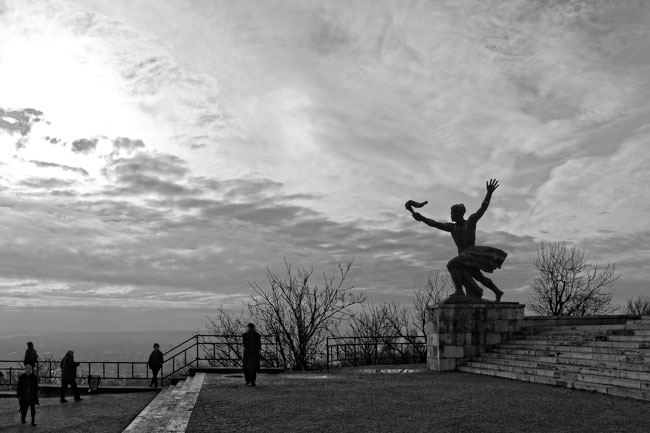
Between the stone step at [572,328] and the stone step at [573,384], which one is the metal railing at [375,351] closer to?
the stone step at [572,328]

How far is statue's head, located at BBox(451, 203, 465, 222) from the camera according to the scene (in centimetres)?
2088

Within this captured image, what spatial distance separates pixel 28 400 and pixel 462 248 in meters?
13.3

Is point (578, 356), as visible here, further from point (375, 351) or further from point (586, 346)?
point (375, 351)

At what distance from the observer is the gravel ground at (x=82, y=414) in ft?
40.7

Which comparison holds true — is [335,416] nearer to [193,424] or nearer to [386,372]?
[193,424]

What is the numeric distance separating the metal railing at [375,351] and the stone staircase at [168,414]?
892 centimetres

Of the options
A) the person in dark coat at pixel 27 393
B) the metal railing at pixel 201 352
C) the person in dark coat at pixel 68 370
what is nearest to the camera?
the person in dark coat at pixel 27 393

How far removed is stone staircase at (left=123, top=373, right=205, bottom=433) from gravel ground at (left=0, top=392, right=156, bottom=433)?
53 centimetres

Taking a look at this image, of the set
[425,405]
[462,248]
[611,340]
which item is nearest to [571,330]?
[611,340]

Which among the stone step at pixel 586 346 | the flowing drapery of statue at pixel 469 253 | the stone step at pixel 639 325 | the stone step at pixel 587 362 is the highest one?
the flowing drapery of statue at pixel 469 253

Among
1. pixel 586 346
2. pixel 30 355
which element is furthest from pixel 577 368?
pixel 30 355

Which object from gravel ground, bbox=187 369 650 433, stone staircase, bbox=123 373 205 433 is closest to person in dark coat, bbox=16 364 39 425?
→ stone staircase, bbox=123 373 205 433

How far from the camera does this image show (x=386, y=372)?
20.2 meters

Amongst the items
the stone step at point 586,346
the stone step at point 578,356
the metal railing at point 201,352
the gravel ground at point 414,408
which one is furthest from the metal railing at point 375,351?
the gravel ground at point 414,408
